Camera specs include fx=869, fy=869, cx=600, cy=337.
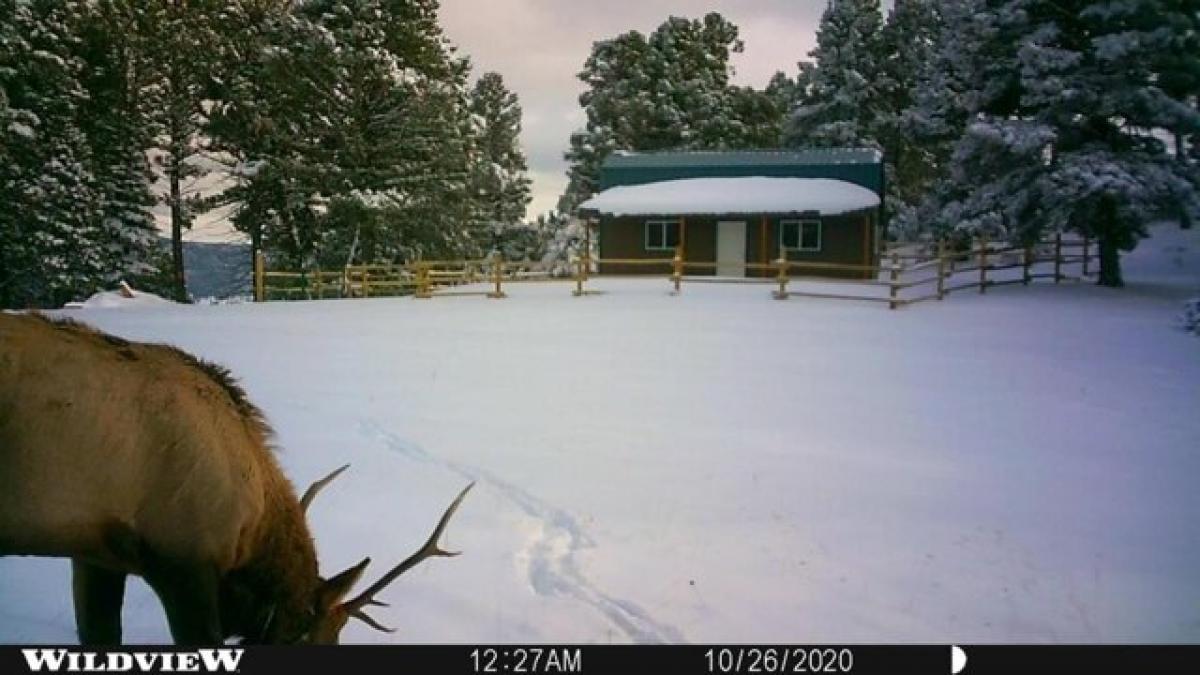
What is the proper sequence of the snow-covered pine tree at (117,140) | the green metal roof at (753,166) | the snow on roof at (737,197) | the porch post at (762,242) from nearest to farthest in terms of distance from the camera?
the snow-covered pine tree at (117,140), the snow on roof at (737,197), the porch post at (762,242), the green metal roof at (753,166)

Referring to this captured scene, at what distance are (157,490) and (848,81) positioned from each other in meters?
32.3

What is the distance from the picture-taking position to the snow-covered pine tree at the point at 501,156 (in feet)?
121

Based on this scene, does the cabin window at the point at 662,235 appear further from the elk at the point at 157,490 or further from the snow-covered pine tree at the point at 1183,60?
the elk at the point at 157,490

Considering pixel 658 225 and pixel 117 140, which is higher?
pixel 117 140

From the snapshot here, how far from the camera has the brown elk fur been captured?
2.50 meters

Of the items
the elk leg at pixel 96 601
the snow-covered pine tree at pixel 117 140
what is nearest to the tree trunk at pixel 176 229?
the snow-covered pine tree at pixel 117 140

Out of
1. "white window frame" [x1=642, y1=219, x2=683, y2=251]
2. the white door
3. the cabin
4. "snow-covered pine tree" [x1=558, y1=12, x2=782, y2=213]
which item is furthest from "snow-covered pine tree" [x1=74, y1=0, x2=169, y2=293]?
"snow-covered pine tree" [x1=558, y1=12, x2=782, y2=213]

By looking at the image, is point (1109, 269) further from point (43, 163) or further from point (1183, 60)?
point (43, 163)

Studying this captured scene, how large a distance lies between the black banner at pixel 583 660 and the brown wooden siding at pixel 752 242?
22.3 m

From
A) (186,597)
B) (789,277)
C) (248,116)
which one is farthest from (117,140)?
(186,597)

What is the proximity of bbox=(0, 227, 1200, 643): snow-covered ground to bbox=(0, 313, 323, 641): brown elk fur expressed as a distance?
0.94 m

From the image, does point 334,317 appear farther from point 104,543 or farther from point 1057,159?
point 1057,159

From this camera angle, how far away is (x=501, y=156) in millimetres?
39625

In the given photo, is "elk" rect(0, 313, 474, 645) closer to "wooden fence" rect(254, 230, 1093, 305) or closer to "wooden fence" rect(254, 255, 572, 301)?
"wooden fence" rect(254, 230, 1093, 305)
